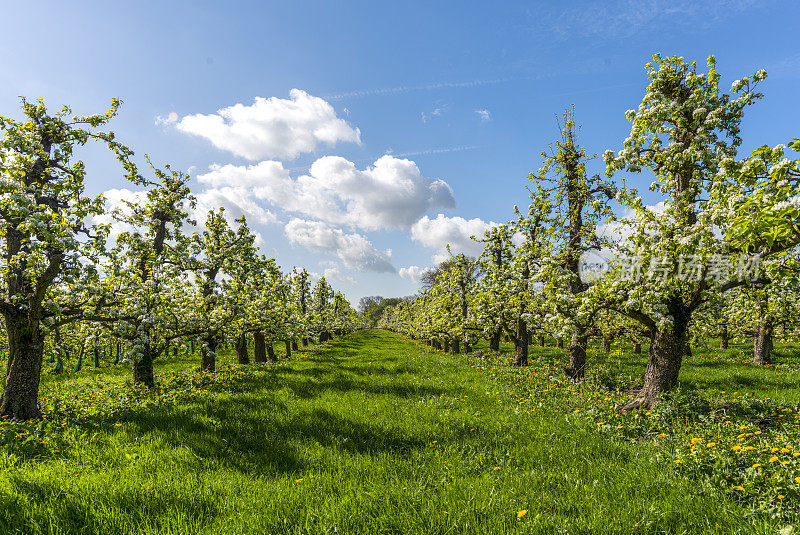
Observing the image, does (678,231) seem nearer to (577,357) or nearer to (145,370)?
(577,357)

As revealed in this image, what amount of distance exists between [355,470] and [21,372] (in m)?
10.5

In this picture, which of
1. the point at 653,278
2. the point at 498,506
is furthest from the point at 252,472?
the point at 653,278

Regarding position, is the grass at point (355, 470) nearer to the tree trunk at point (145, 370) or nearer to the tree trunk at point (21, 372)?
the tree trunk at point (21, 372)

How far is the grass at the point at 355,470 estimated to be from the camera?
4164mm

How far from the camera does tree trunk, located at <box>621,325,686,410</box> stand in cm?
949

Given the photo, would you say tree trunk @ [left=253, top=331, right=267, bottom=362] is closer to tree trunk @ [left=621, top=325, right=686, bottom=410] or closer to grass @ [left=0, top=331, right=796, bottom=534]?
grass @ [left=0, top=331, right=796, bottom=534]

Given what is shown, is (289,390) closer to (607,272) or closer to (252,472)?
(252,472)

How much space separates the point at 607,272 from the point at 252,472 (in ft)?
34.2

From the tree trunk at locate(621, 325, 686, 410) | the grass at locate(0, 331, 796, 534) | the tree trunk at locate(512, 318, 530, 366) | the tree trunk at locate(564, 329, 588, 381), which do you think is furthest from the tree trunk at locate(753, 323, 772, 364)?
the tree trunk at locate(621, 325, 686, 410)

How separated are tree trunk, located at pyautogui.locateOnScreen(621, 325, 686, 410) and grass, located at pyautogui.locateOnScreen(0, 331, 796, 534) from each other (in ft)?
3.14

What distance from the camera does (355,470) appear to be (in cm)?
560

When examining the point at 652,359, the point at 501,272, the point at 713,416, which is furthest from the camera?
the point at 501,272

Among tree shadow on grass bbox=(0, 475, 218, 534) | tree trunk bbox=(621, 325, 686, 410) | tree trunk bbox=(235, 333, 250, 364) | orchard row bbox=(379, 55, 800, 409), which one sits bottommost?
tree trunk bbox=(235, 333, 250, 364)

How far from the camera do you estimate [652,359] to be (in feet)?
32.5
